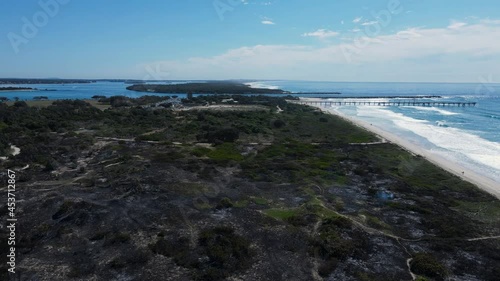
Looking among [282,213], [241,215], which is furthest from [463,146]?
[241,215]

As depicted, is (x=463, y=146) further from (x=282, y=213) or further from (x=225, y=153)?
(x=282, y=213)

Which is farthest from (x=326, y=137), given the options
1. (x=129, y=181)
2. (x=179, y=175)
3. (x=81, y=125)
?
(x=81, y=125)

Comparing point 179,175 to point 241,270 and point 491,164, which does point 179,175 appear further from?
point 491,164

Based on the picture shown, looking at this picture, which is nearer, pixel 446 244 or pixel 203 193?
pixel 446 244

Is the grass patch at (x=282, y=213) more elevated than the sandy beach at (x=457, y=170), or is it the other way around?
the sandy beach at (x=457, y=170)

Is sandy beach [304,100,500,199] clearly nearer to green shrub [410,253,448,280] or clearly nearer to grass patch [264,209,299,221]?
green shrub [410,253,448,280]

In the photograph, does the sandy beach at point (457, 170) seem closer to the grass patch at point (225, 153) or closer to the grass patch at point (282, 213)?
the grass patch at point (282, 213)

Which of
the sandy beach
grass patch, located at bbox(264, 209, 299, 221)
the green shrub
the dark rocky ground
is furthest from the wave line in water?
grass patch, located at bbox(264, 209, 299, 221)

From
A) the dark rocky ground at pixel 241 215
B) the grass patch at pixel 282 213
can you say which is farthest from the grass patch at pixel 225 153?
the grass patch at pixel 282 213
